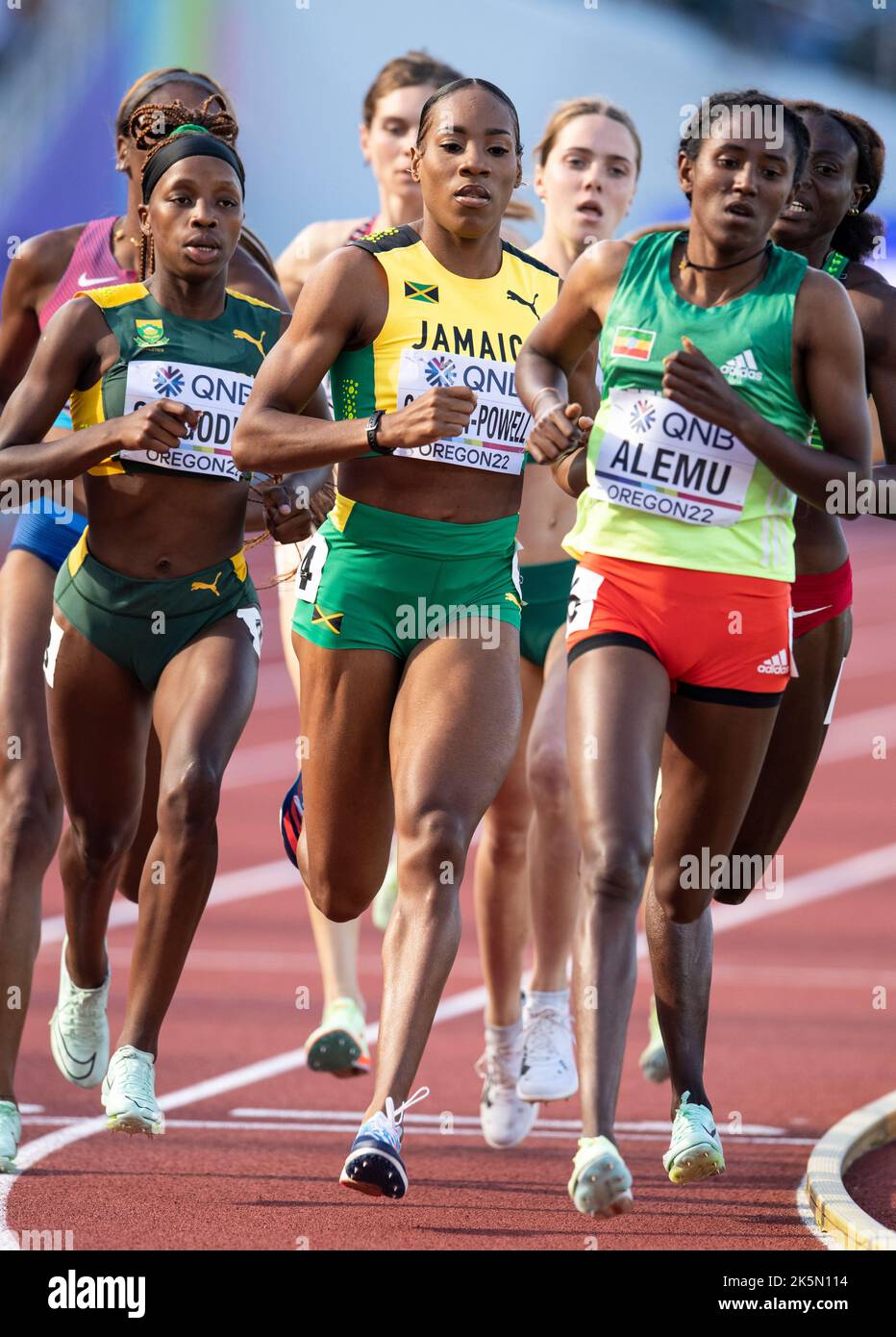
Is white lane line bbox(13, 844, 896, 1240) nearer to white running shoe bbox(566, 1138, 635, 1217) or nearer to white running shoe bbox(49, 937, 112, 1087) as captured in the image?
white running shoe bbox(49, 937, 112, 1087)

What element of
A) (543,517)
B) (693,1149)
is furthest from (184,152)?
(693,1149)

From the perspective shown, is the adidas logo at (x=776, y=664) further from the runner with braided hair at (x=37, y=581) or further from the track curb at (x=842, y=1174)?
the runner with braided hair at (x=37, y=581)

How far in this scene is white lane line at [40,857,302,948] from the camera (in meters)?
12.1

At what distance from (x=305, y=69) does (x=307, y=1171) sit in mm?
20665

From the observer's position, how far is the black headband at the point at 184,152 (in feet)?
20.1

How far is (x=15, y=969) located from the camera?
623 centimetres

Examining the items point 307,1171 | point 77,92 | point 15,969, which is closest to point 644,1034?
point 307,1171

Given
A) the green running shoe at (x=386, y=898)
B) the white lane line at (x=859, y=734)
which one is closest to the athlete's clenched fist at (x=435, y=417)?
the green running shoe at (x=386, y=898)

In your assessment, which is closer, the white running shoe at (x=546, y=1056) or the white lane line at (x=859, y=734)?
the white running shoe at (x=546, y=1056)

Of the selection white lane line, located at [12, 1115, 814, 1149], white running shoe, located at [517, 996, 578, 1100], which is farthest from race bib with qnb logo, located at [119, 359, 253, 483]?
white lane line, located at [12, 1115, 814, 1149]

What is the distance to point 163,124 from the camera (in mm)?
6410

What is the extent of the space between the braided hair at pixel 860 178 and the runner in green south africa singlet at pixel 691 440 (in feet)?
3.00

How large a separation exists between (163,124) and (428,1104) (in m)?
3.73

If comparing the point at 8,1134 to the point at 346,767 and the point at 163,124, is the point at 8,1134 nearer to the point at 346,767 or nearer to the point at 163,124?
the point at 346,767
